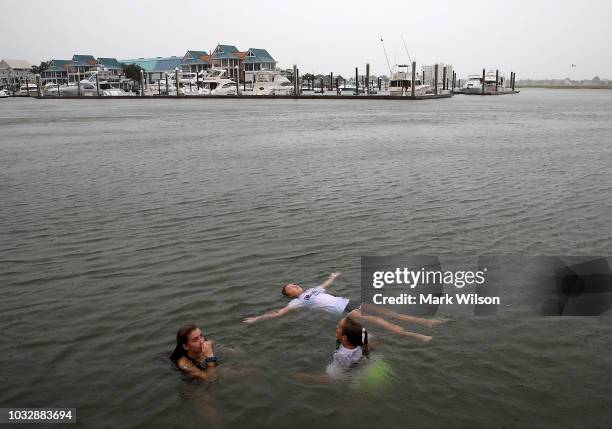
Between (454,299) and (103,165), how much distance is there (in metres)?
20.4

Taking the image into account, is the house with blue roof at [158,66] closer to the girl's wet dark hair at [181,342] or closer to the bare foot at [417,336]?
the girl's wet dark hair at [181,342]

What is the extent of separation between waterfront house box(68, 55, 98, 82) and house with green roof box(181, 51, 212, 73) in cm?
2964

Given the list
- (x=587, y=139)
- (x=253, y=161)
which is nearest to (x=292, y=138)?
(x=253, y=161)

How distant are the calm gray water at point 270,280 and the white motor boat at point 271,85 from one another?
105655 millimetres

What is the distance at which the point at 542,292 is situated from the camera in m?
10.1

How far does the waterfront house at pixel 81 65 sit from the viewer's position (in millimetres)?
167625

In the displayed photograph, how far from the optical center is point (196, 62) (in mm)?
154625

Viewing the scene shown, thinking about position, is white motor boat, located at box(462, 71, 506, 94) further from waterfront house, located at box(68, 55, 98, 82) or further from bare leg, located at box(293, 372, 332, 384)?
bare leg, located at box(293, 372, 332, 384)

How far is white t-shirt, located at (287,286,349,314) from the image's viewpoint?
367 inches

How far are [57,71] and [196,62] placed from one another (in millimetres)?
51397

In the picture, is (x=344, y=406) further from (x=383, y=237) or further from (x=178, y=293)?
(x=383, y=237)

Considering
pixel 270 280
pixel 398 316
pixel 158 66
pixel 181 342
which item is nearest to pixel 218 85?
pixel 158 66

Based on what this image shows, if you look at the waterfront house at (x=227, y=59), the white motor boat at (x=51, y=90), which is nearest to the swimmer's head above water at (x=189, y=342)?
the waterfront house at (x=227, y=59)

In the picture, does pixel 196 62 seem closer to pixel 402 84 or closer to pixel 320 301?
pixel 402 84
